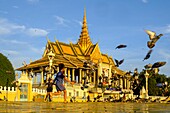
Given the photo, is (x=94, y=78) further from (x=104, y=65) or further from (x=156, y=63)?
(x=156, y=63)

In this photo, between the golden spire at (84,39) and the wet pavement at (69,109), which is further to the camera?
the golden spire at (84,39)

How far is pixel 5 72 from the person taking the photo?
39031 mm

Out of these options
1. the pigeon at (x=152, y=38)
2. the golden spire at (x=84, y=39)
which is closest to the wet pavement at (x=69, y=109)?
the pigeon at (x=152, y=38)

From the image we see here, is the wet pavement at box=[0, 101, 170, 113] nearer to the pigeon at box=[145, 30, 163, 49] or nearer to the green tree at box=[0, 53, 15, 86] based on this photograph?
the pigeon at box=[145, 30, 163, 49]

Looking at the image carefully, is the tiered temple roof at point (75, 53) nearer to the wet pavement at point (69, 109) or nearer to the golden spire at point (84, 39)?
the golden spire at point (84, 39)

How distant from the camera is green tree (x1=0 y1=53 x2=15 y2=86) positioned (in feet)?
125

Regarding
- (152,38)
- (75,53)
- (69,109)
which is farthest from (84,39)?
(69,109)

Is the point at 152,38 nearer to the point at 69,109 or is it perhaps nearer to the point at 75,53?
the point at 69,109

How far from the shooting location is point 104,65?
2381 inches

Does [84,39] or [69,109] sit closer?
[69,109]

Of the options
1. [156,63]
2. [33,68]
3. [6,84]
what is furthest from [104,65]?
[156,63]

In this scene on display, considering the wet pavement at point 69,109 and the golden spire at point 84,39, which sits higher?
the golden spire at point 84,39

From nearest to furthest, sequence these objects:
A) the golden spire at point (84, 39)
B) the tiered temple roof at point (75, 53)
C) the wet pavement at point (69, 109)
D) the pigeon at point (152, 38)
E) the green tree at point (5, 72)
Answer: the wet pavement at point (69, 109) < the pigeon at point (152, 38) < the green tree at point (5, 72) < the tiered temple roof at point (75, 53) < the golden spire at point (84, 39)

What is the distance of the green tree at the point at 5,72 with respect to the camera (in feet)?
125
